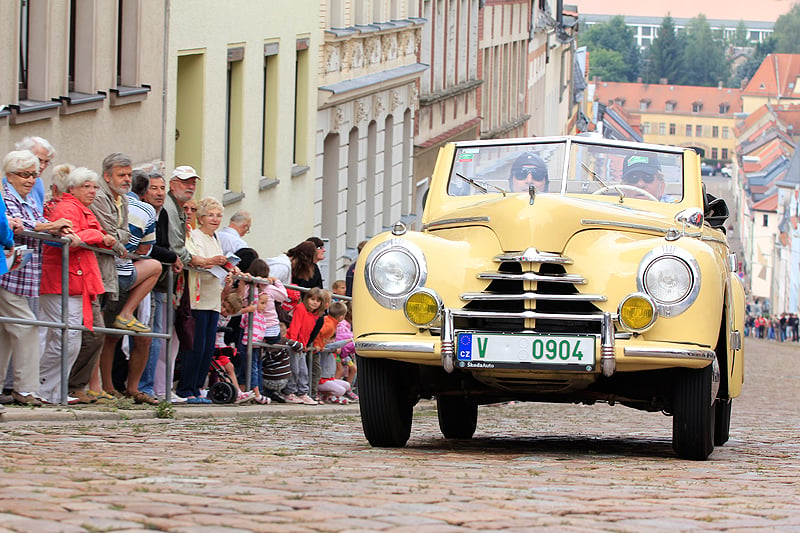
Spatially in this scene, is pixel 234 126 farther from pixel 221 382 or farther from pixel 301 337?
pixel 221 382

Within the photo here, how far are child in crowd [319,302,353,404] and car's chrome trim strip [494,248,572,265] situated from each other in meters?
7.52

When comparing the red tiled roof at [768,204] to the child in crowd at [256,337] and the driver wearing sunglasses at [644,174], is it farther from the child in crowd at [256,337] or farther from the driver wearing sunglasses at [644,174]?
the driver wearing sunglasses at [644,174]

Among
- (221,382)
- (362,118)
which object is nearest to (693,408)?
(221,382)

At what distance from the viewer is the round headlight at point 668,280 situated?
8.59 metres

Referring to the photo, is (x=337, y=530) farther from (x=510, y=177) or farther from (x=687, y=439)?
(x=510, y=177)

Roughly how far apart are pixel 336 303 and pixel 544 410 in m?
2.68

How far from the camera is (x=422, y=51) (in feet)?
123

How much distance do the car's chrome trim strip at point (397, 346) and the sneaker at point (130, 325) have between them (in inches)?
122

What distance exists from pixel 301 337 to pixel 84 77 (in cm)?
406

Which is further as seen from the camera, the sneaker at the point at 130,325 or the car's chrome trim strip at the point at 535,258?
the sneaker at the point at 130,325

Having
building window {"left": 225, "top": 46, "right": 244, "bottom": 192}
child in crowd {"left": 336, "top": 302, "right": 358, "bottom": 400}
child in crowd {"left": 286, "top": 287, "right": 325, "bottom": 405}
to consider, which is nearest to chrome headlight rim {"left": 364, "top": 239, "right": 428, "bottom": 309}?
child in crowd {"left": 286, "top": 287, "right": 325, "bottom": 405}

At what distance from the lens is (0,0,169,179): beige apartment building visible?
1530cm

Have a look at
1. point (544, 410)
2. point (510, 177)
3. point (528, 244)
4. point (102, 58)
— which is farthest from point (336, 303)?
point (528, 244)

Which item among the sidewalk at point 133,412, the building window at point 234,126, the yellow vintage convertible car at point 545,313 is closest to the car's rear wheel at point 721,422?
the yellow vintage convertible car at point 545,313
